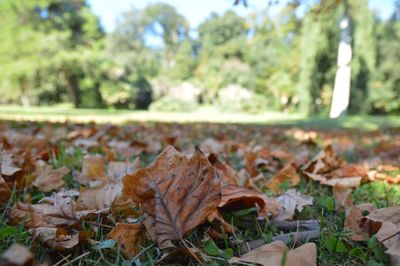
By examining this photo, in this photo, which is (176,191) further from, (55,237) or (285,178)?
(285,178)

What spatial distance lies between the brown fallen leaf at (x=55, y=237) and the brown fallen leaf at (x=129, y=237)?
0.07 meters

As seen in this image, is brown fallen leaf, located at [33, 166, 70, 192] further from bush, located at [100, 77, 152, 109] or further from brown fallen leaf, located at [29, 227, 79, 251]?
bush, located at [100, 77, 152, 109]

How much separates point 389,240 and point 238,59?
35526 mm

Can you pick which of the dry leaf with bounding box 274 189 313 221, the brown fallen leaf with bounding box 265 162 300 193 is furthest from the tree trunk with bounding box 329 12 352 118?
the dry leaf with bounding box 274 189 313 221

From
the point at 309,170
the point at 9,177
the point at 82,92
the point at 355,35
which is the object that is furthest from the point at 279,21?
the point at 82,92

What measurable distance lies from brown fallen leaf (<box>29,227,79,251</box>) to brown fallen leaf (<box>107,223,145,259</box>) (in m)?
0.07

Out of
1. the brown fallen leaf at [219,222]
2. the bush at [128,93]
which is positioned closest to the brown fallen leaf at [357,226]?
the brown fallen leaf at [219,222]

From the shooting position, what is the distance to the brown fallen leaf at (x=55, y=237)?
638mm

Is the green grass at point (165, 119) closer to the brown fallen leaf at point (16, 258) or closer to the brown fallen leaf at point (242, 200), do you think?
the brown fallen leaf at point (242, 200)

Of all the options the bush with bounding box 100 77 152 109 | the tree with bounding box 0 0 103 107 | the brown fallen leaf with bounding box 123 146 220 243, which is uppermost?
the tree with bounding box 0 0 103 107

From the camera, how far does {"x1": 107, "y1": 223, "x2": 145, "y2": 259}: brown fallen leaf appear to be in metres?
0.66

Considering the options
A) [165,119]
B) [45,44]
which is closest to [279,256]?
[165,119]

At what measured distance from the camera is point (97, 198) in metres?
0.89

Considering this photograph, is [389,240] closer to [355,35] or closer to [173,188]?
[173,188]
